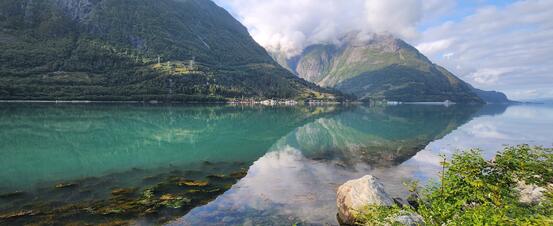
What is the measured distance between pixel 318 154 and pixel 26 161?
41.5m

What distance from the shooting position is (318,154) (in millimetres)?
56531

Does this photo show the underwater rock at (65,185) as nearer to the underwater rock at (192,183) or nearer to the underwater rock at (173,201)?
the underwater rock at (192,183)

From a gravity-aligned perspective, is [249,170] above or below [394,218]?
below

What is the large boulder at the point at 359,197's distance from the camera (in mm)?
23359

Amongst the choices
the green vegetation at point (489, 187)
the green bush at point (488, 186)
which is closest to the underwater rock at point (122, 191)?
the green vegetation at point (489, 187)

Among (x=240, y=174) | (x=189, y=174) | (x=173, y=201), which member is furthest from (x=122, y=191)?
(x=240, y=174)

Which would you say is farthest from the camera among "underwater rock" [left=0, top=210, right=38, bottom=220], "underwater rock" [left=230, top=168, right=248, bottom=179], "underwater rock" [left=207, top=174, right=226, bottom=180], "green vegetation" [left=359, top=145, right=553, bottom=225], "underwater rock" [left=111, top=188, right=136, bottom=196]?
"underwater rock" [left=230, top=168, right=248, bottom=179]

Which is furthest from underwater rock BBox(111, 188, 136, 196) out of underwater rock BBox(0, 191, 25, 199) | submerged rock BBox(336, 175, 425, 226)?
submerged rock BBox(336, 175, 425, 226)

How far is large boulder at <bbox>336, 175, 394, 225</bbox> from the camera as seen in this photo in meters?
23.4

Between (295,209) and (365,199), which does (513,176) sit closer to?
(365,199)

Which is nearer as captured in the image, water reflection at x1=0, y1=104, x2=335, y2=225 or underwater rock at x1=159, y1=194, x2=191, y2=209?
water reflection at x1=0, y1=104, x2=335, y2=225

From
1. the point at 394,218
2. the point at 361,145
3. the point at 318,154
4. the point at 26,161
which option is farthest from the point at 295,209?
the point at 361,145

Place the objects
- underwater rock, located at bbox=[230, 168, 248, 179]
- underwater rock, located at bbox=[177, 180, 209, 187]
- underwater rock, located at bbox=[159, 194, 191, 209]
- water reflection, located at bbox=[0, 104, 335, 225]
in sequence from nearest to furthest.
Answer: water reflection, located at bbox=[0, 104, 335, 225]
underwater rock, located at bbox=[159, 194, 191, 209]
underwater rock, located at bbox=[177, 180, 209, 187]
underwater rock, located at bbox=[230, 168, 248, 179]

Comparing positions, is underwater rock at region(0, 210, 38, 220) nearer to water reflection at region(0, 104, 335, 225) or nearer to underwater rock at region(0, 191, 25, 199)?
Answer: water reflection at region(0, 104, 335, 225)
